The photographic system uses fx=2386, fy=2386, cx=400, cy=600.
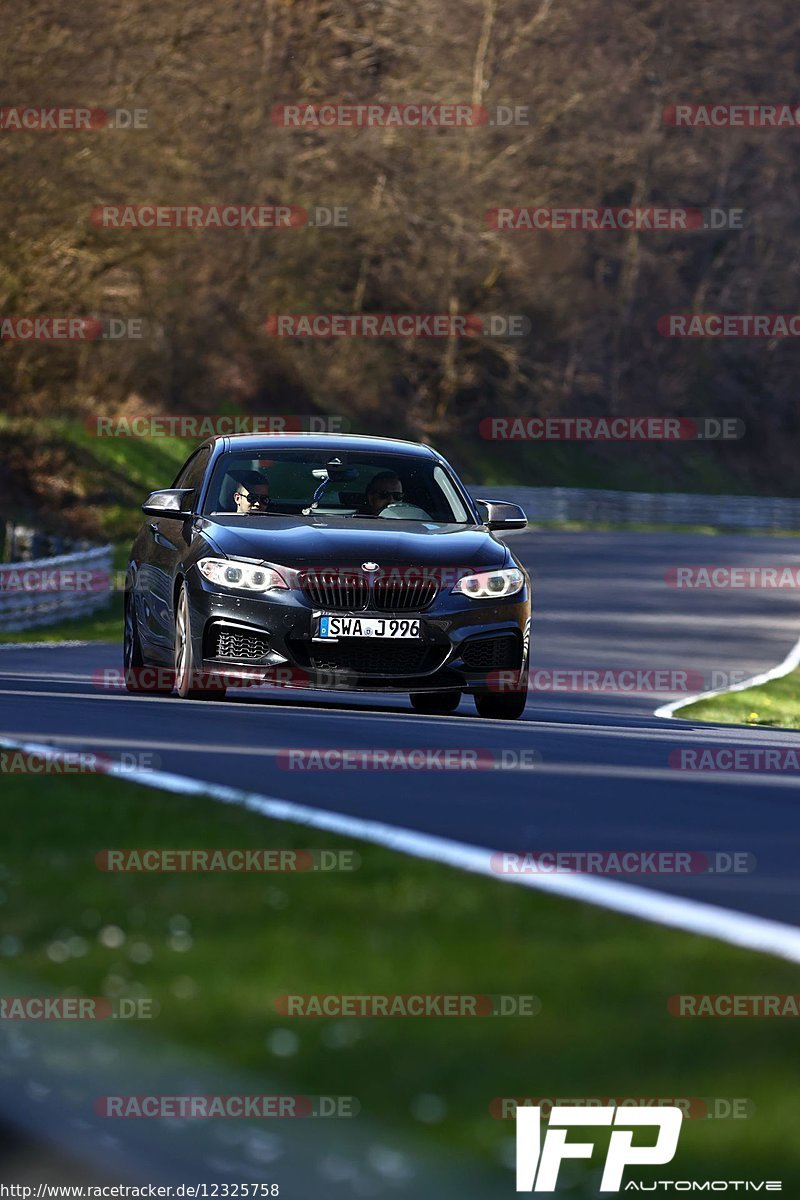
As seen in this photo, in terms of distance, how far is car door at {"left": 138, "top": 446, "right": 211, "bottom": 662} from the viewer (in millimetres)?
14461

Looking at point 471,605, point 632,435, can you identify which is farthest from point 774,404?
point 471,605

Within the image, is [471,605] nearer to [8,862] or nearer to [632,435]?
[8,862]

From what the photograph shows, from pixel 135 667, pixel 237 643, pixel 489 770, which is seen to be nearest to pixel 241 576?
pixel 237 643

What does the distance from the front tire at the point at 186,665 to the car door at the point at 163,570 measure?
0.20m

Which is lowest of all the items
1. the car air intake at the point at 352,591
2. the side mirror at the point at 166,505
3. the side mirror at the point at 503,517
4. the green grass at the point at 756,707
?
the green grass at the point at 756,707

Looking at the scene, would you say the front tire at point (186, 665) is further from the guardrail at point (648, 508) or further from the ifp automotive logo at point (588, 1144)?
the guardrail at point (648, 508)

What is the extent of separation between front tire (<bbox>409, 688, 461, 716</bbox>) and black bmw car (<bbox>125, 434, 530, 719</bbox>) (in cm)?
100

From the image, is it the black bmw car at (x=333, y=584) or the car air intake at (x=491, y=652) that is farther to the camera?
the car air intake at (x=491, y=652)

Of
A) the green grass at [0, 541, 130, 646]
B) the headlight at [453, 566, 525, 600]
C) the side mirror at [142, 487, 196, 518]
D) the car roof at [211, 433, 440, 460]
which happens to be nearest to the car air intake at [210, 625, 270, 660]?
the side mirror at [142, 487, 196, 518]

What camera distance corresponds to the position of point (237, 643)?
13.6 metres

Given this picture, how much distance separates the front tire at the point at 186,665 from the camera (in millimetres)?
13844

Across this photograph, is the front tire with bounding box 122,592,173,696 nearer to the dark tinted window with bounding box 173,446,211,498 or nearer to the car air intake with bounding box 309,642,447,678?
the dark tinted window with bounding box 173,446,211,498

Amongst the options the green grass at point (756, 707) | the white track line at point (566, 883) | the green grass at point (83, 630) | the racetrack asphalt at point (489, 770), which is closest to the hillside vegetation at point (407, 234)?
the green grass at point (83, 630)

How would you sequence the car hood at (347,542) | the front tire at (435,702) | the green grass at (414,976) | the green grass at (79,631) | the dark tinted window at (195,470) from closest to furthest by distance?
the green grass at (414,976)
the car hood at (347,542)
the dark tinted window at (195,470)
the front tire at (435,702)
the green grass at (79,631)
